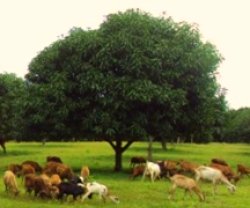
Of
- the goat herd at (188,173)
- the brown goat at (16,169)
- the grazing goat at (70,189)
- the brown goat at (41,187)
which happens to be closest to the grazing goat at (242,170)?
the goat herd at (188,173)

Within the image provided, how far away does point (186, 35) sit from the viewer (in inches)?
1491

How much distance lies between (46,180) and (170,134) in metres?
15.0

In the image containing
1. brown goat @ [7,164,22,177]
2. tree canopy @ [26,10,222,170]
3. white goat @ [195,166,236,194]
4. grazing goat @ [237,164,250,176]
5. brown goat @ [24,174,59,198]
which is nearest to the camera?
brown goat @ [24,174,59,198]

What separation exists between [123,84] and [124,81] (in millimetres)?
244

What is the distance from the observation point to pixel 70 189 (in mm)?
23562

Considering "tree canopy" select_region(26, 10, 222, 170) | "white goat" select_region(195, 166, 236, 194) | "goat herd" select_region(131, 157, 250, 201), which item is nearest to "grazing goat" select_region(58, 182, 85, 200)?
"goat herd" select_region(131, 157, 250, 201)

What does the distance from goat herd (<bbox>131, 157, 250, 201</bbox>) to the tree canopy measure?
2.45m

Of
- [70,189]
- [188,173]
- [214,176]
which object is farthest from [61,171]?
[188,173]

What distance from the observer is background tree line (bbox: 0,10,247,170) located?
34.8 m

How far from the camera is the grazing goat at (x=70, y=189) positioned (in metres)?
23.6

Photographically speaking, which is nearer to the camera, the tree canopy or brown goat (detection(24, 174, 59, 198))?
brown goat (detection(24, 174, 59, 198))

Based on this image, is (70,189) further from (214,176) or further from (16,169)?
(16,169)

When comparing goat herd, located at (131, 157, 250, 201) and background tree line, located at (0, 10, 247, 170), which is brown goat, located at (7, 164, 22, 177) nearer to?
background tree line, located at (0, 10, 247, 170)

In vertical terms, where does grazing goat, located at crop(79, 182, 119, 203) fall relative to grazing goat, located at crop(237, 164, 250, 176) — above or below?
below
